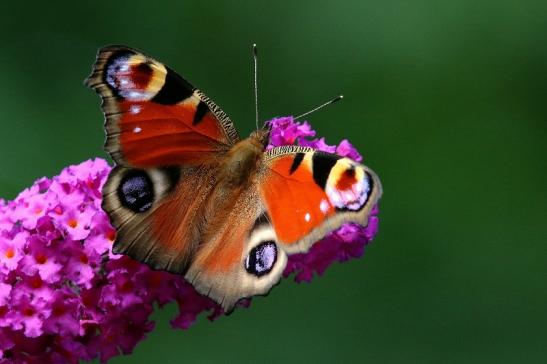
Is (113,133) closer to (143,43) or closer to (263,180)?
(263,180)

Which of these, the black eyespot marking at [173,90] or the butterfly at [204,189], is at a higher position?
the black eyespot marking at [173,90]

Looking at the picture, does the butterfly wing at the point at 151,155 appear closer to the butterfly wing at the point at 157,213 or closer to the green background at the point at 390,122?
the butterfly wing at the point at 157,213

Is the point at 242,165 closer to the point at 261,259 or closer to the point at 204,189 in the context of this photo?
the point at 204,189

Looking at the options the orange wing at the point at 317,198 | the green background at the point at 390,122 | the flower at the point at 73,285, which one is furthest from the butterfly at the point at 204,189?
the green background at the point at 390,122

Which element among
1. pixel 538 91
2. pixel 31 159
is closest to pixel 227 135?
pixel 31 159

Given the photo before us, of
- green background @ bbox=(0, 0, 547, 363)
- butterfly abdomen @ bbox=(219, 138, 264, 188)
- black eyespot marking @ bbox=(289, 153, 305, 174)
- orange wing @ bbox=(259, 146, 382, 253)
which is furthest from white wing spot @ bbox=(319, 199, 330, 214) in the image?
green background @ bbox=(0, 0, 547, 363)

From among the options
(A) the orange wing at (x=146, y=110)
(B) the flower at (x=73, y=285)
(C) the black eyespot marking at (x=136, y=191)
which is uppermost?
(A) the orange wing at (x=146, y=110)

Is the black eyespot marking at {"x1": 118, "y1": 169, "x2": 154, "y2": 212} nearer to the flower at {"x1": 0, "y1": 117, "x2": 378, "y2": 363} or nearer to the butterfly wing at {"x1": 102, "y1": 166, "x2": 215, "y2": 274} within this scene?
the butterfly wing at {"x1": 102, "y1": 166, "x2": 215, "y2": 274}

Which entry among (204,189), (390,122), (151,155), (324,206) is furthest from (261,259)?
(390,122)
